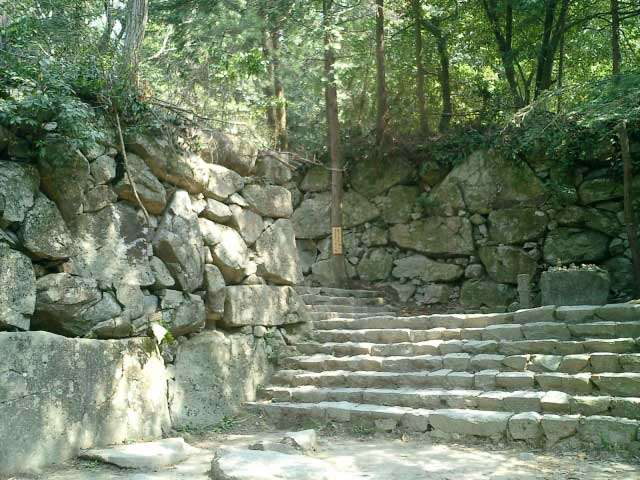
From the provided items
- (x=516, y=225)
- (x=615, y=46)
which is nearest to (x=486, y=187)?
(x=516, y=225)

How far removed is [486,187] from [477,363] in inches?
199

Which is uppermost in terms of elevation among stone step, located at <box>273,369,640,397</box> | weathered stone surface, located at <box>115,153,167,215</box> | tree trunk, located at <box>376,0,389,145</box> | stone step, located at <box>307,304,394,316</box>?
tree trunk, located at <box>376,0,389,145</box>

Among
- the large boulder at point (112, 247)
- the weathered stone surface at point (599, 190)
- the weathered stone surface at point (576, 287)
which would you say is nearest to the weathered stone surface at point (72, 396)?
the large boulder at point (112, 247)

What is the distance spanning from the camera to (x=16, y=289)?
166 inches

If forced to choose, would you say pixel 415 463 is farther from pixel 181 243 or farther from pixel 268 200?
pixel 268 200

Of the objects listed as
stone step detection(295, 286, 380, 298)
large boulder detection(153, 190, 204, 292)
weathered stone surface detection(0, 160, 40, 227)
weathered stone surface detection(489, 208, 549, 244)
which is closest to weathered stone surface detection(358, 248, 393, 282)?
stone step detection(295, 286, 380, 298)

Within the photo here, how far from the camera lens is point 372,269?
11.2m

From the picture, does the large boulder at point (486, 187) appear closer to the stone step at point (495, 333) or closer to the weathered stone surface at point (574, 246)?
the weathered stone surface at point (574, 246)

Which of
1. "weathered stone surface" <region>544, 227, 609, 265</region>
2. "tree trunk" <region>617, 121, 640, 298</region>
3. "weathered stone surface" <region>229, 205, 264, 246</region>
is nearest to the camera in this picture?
"weathered stone surface" <region>229, 205, 264, 246</region>

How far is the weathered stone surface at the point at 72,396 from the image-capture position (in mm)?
4043

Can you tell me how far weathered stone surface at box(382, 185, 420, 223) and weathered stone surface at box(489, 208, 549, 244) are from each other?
5.06ft

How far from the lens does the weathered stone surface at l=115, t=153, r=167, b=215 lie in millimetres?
5309

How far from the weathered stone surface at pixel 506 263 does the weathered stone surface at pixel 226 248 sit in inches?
203

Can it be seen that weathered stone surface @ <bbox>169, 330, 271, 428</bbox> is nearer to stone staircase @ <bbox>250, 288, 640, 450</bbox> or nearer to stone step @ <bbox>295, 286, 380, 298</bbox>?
stone staircase @ <bbox>250, 288, 640, 450</bbox>
